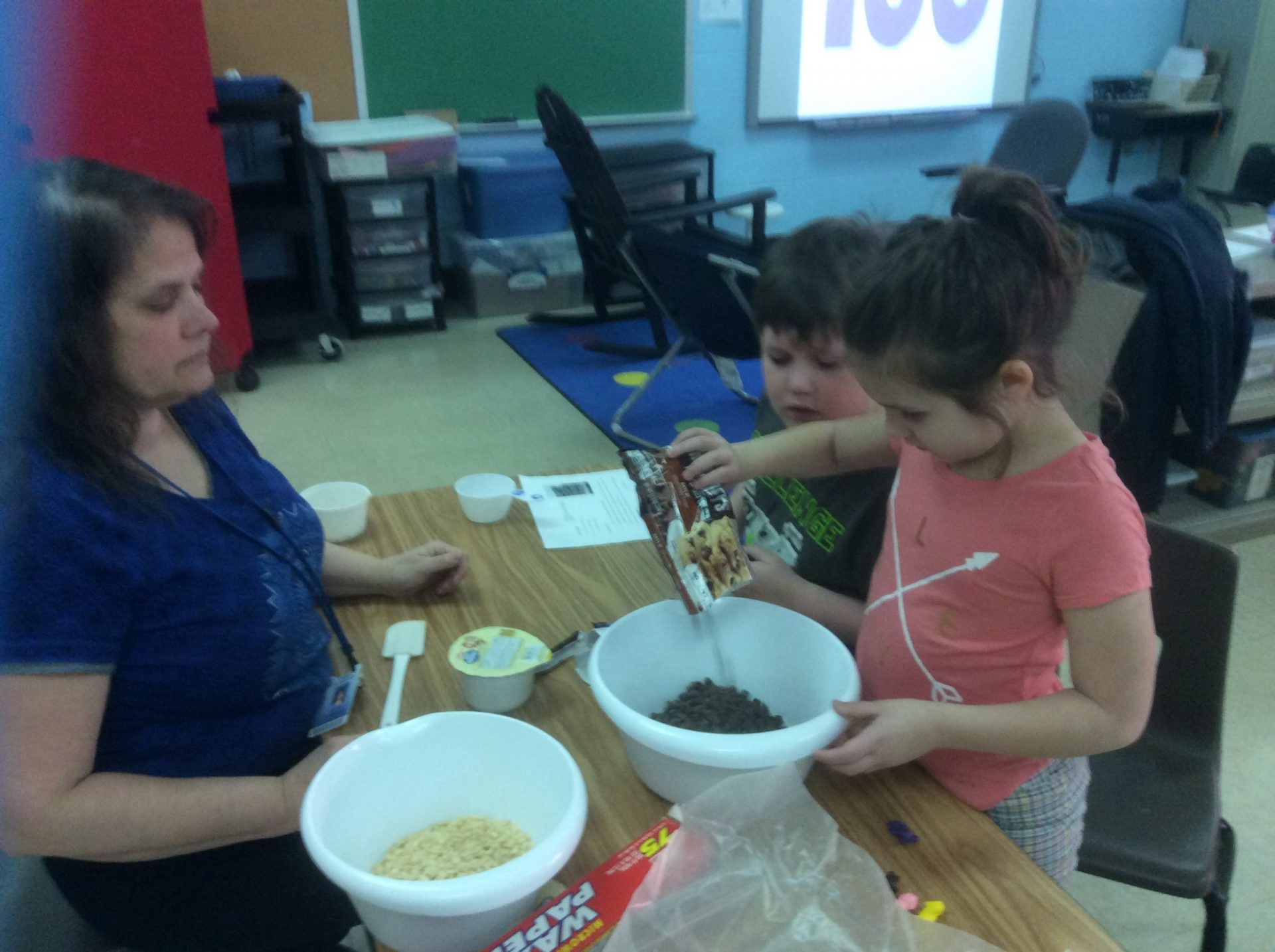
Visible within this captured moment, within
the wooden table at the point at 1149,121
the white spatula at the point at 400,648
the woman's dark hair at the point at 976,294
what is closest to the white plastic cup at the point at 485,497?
the white spatula at the point at 400,648

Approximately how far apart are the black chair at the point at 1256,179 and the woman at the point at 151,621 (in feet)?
12.7

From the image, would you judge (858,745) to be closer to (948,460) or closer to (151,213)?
(948,460)

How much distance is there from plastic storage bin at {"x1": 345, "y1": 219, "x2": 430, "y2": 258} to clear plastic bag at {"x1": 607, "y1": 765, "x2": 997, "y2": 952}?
11.4 ft

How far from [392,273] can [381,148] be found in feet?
1.68

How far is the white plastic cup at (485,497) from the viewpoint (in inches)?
52.3

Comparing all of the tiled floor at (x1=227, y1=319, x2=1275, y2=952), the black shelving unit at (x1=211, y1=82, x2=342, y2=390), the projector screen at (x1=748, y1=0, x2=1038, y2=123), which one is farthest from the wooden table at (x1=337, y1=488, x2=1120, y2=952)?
the projector screen at (x1=748, y1=0, x2=1038, y2=123)

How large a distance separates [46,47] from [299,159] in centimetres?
118

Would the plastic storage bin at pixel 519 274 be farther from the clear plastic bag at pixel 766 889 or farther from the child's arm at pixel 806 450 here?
the clear plastic bag at pixel 766 889

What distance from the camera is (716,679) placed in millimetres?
985

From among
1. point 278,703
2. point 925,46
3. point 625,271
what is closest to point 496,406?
point 625,271

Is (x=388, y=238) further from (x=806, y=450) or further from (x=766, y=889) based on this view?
(x=766, y=889)

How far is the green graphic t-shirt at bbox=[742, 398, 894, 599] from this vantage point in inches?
44.5

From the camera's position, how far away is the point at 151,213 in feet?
2.84

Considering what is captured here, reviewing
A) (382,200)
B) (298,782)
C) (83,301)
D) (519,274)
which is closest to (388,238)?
(382,200)
